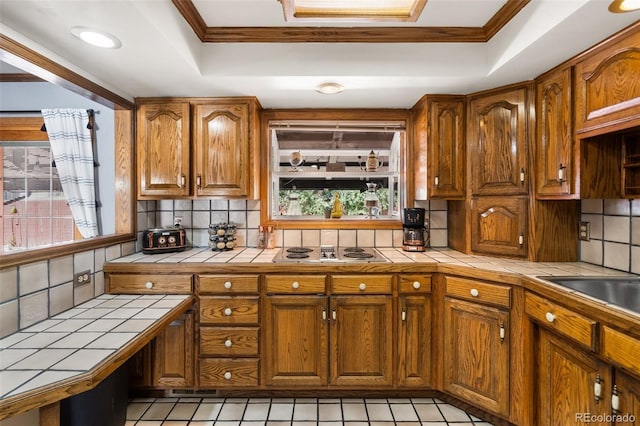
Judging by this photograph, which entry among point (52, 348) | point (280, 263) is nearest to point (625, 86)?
point (280, 263)

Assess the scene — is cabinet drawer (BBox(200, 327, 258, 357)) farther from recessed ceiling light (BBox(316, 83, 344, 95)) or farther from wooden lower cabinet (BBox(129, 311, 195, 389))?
recessed ceiling light (BBox(316, 83, 344, 95))

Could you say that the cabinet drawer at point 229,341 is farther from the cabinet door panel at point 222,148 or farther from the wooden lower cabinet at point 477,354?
the wooden lower cabinet at point 477,354

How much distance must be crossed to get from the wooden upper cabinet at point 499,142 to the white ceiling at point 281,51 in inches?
4.6

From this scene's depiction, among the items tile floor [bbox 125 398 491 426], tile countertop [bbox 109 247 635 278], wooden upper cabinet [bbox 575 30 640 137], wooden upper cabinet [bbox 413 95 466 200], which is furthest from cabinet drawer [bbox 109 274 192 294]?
wooden upper cabinet [bbox 575 30 640 137]

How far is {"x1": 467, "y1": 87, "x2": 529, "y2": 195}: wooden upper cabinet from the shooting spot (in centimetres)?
200

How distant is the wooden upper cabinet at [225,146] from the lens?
2.26 m

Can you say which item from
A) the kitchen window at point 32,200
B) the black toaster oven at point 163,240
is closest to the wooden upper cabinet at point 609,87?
the black toaster oven at point 163,240

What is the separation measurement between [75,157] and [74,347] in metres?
1.72

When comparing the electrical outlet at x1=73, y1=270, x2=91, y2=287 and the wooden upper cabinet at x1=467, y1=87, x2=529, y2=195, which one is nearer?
the electrical outlet at x1=73, y1=270, x2=91, y2=287

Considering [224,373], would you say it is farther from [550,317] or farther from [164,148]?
[550,317]

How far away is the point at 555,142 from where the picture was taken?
71.9 inches

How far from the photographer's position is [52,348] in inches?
48.6

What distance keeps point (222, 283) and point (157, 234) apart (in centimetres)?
73

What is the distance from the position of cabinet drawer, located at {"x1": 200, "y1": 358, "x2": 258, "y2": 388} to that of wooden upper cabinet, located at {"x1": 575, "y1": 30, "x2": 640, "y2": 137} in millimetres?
2405
